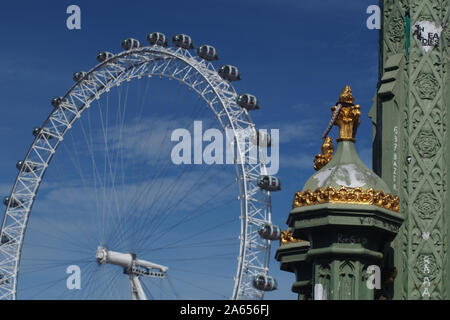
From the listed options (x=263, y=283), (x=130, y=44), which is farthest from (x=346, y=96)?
(x=130, y=44)

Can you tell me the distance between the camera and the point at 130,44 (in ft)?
226

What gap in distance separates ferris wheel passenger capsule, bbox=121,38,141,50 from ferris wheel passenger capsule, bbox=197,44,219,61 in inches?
251

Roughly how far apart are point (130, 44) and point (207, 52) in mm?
7851

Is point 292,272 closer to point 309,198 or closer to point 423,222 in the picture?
point 423,222

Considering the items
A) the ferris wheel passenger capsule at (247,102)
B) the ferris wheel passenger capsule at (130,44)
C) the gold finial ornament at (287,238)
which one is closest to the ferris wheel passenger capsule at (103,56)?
the ferris wheel passenger capsule at (130,44)

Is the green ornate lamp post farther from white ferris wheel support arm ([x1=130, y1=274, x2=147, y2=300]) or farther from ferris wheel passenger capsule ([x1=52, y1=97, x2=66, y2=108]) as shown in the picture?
ferris wheel passenger capsule ([x1=52, y1=97, x2=66, y2=108])

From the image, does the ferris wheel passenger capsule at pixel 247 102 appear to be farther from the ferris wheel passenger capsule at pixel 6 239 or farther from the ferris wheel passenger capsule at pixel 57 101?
the ferris wheel passenger capsule at pixel 6 239

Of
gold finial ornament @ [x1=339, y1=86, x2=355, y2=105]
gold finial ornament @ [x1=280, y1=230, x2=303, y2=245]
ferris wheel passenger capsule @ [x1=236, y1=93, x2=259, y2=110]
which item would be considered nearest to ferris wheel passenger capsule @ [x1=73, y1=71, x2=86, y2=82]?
ferris wheel passenger capsule @ [x1=236, y1=93, x2=259, y2=110]

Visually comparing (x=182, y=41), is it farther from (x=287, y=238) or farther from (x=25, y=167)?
(x=287, y=238)

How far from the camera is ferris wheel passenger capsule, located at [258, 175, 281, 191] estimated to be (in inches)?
2384

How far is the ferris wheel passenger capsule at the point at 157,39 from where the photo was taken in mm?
65688

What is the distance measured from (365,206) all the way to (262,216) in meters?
42.7

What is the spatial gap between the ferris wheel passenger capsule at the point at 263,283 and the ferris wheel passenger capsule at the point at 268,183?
206 inches
